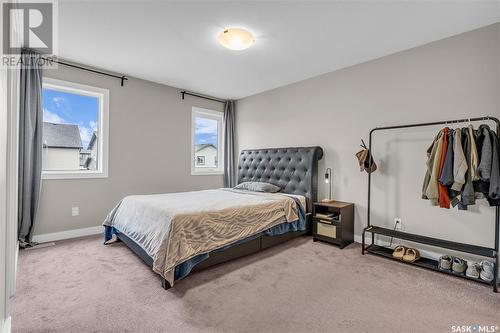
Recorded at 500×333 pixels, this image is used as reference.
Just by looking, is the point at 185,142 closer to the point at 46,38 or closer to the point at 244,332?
the point at 46,38

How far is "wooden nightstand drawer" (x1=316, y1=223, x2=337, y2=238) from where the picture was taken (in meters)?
3.29

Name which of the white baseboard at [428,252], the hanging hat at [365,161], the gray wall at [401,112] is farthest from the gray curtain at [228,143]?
the white baseboard at [428,252]

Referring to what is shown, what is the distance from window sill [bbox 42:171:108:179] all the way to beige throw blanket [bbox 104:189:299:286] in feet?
2.78

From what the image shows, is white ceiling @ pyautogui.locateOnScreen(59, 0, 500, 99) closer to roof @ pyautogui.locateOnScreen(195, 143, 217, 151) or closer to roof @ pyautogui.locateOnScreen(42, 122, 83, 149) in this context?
roof @ pyautogui.locateOnScreen(42, 122, 83, 149)

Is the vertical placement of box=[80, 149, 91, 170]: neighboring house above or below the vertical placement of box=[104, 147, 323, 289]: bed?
above

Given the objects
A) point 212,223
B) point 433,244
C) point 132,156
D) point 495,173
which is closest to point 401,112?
point 495,173

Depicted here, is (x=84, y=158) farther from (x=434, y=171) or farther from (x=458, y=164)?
(x=458, y=164)

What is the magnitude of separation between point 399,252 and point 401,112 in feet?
5.61

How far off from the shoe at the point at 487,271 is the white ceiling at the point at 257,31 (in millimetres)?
2372

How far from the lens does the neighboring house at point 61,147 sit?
3.42m

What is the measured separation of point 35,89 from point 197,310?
3364 millimetres

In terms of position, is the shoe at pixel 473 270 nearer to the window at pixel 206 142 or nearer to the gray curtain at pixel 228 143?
the gray curtain at pixel 228 143

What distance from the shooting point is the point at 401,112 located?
3.07 metres

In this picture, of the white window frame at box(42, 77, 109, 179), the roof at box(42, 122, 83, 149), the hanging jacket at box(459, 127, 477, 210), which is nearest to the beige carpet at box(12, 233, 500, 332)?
the hanging jacket at box(459, 127, 477, 210)
